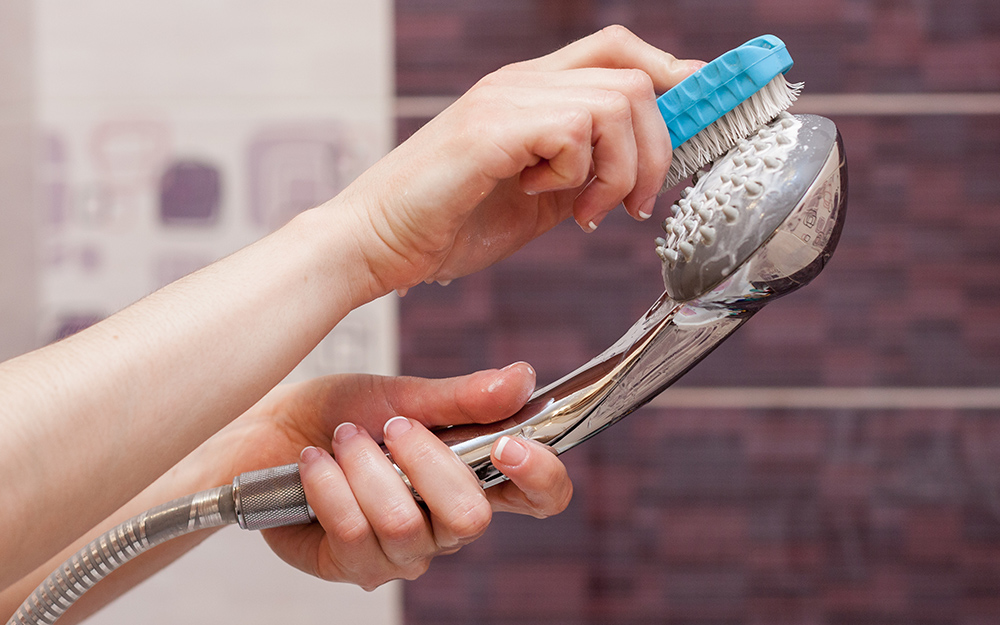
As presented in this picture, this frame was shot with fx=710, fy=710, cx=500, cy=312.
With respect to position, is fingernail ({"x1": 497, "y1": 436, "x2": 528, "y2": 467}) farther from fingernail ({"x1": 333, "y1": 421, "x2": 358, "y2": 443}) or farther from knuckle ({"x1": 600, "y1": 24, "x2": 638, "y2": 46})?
knuckle ({"x1": 600, "y1": 24, "x2": 638, "y2": 46})

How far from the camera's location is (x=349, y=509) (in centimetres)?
35

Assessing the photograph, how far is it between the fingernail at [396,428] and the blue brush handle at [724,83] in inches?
7.9

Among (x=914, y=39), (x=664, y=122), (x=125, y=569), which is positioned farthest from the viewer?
(x=914, y=39)

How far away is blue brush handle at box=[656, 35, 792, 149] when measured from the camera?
1.06 ft

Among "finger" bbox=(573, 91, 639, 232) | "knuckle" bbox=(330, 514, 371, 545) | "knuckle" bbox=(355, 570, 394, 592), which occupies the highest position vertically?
"finger" bbox=(573, 91, 639, 232)

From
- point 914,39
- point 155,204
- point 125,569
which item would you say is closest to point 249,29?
point 155,204

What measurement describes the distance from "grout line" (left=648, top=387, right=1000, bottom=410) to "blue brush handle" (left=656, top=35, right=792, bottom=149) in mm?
438

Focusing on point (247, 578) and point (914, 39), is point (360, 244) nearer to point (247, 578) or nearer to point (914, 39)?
point (247, 578)

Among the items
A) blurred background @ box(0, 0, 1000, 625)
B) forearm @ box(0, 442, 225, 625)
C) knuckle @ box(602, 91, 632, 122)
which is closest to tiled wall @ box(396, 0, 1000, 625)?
blurred background @ box(0, 0, 1000, 625)

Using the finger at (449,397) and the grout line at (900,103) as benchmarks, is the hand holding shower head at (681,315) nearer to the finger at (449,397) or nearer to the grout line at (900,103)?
the finger at (449,397)

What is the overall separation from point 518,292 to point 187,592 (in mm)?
471

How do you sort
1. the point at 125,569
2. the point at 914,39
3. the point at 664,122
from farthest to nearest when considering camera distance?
the point at 914,39, the point at 125,569, the point at 664,122

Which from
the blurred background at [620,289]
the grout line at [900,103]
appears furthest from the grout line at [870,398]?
the grout line at [900,103]

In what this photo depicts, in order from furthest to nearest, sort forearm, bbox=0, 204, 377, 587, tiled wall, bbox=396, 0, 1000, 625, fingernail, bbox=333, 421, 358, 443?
1. tiled wall, bbox=396, 0, 1000, 625
2. fingernail, bbox=333, 421, 358, 443
3. forearm, bbox=0, 204, 377, 587
